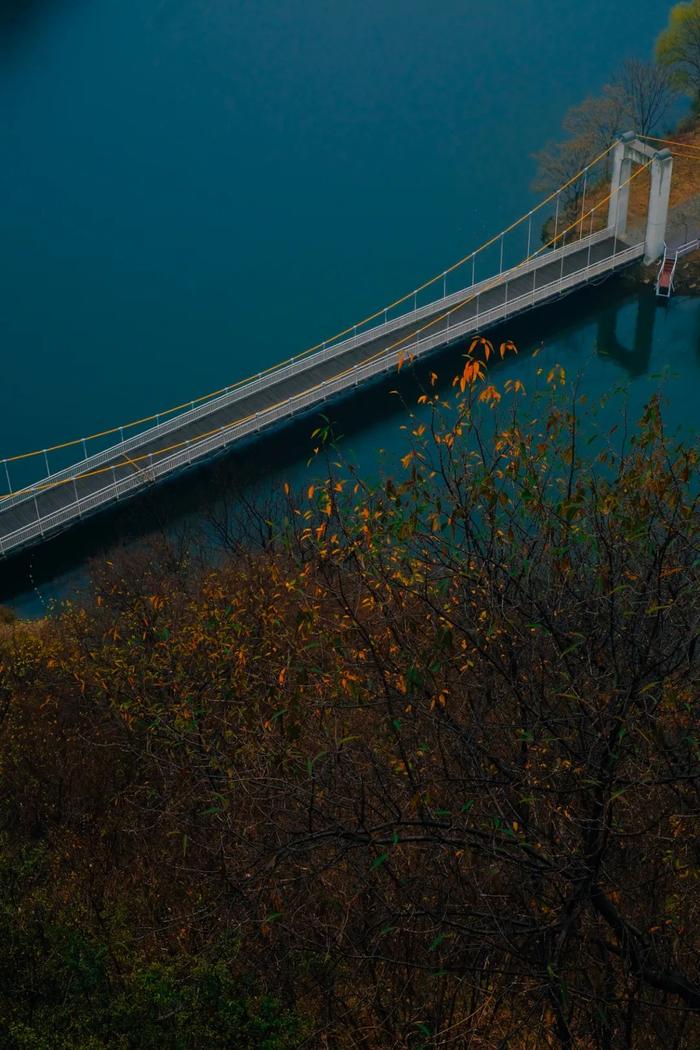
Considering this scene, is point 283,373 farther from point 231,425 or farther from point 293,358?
point 231,425

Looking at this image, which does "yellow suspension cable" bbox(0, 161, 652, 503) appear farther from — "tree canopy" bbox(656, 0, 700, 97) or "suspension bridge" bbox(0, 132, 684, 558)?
"tree canopy" bbox(656, 0, 700, 97)

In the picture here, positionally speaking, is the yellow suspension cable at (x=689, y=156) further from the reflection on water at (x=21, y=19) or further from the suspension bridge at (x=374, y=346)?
the reflection on water at (x=21, y=19)

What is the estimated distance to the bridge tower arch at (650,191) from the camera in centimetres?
3697

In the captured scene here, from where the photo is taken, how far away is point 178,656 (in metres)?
15.9

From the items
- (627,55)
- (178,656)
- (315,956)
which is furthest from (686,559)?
(627,55)

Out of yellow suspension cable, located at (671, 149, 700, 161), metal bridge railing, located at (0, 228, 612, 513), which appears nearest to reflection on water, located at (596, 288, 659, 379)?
metal bridge railing, located at (0, 228, 612, 513)

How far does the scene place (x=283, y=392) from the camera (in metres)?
33.2

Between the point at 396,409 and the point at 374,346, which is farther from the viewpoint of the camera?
the point at 374,346

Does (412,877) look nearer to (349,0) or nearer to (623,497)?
(623,497)

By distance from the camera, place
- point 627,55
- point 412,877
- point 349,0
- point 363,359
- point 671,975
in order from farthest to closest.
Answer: point 349,0 < point 627,55 < point 363,359 < point 412,877 < point 671,975

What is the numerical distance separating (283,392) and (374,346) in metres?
3.00

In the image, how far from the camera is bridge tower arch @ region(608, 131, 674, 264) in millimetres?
36969

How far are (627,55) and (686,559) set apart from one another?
41.5 meters

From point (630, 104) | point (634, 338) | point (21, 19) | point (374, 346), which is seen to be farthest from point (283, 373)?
point (21, 19)
